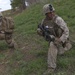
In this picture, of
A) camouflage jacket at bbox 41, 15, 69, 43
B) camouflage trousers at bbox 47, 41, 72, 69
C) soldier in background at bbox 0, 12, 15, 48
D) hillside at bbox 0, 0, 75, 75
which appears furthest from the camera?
soldier in background at bbox 0, 12, 15, 48

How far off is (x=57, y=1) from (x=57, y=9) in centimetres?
186

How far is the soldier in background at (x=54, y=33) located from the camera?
7.06 metres

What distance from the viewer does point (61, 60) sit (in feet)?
24.8

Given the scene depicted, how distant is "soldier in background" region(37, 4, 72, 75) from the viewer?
23.2ft

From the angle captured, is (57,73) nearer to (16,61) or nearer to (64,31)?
(64,31)

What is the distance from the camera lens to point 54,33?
7.50 m

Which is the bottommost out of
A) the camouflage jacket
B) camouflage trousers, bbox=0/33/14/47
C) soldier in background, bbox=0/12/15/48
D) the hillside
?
the hillside

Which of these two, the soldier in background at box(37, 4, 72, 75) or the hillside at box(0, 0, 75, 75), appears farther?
the hillside at box(0, 0, 75, 75)

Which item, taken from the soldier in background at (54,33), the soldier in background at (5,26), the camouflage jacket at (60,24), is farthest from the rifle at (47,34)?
the soldier in background at (5,26)

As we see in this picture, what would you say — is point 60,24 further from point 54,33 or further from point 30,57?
point 30,57

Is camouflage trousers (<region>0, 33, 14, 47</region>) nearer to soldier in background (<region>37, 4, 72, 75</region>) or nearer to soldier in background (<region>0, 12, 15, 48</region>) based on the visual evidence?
soldier in background (<region>0, 12, 15, 48</region>)

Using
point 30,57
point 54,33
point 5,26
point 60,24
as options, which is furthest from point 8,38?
point 60,24

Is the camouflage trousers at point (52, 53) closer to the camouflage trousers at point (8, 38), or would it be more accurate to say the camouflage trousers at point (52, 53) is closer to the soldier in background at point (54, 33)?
the soldier in background at point (54, 33)

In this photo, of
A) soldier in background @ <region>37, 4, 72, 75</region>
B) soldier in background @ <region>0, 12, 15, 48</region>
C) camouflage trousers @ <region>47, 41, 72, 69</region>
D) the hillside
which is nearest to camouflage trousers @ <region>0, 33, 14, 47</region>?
soldier in background @ <region>0, 12, 15, 48</region>
